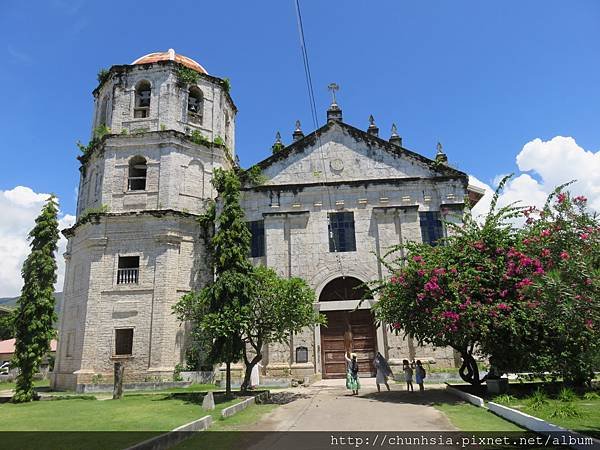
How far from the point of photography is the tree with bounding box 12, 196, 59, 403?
18.1 m

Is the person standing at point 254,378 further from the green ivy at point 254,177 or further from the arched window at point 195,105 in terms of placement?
the arched window at point 195,105

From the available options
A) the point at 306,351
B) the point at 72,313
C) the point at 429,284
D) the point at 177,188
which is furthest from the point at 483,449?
the point at 72,313

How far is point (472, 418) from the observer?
34.4 feet

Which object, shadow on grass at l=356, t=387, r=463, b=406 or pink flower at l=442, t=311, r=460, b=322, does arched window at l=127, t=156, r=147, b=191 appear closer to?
shadow on grass at l=356, t=387, r=463, b=406

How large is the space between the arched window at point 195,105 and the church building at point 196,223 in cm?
10

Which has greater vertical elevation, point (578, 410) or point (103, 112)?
point (103, 112)

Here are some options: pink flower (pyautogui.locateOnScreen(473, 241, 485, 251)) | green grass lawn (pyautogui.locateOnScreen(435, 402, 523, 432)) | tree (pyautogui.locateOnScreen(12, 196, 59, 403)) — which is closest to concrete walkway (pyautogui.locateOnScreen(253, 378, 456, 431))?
green grass lawn (pyautogui.locateOnScreen(435, 402, 523, 432))

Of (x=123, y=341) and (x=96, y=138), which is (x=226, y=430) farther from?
(x=96, y=138)

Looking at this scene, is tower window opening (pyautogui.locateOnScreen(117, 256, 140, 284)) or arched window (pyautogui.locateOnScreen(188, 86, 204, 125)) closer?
tower window opening (pyautogui.locateOnScreen(117, 256, 140, 284))

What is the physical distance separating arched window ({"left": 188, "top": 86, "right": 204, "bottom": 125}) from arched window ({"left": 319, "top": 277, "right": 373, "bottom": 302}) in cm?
1168

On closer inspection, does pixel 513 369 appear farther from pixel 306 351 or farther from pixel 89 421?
pixel 89 421

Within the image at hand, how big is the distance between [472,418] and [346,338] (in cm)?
1086

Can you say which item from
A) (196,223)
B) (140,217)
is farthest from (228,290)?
(140,217)

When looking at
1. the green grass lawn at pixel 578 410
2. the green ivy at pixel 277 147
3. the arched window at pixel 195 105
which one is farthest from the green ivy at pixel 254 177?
the green grass lawn at pixel 578 410
